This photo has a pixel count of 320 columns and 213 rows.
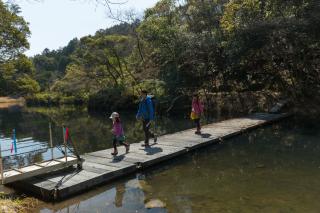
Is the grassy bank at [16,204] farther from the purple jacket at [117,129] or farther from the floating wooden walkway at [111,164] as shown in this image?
the purple jacket at [117,129]

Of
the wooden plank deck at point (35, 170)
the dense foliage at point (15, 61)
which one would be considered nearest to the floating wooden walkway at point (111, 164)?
the wooden plank deck at point (35, 170)

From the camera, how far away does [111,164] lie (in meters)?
8.69

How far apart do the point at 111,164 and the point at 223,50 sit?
43.5ft

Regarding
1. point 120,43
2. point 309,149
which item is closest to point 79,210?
point 309,149

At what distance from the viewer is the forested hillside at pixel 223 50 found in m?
17.0

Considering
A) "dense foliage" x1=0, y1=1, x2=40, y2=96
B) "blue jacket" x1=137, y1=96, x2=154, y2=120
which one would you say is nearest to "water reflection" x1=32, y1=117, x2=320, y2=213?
"blue jacket" x1=137, y1=96, x2=154, y2=120

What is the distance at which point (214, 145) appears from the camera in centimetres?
1175

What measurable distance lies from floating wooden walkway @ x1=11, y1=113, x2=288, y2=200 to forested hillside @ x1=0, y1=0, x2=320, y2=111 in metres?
6.08

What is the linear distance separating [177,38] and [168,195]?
16.8 m

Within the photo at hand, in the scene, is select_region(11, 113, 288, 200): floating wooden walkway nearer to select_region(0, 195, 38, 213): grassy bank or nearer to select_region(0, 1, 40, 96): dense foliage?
select_region(0, 195, 38, 213): grassy bank

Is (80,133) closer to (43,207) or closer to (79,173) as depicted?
(79,173)

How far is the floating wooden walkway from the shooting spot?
7159 mm

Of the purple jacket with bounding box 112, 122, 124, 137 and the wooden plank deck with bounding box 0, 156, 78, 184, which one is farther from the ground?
the purple jacket with bounding box 112, 122, 124, 137

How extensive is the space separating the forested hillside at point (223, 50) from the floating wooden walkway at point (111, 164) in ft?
19.9
